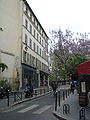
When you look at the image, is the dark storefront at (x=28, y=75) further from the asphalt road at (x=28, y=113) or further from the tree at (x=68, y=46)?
the asphalt road at (x=28, y=113)

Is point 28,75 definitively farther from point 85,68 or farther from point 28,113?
point 28,113

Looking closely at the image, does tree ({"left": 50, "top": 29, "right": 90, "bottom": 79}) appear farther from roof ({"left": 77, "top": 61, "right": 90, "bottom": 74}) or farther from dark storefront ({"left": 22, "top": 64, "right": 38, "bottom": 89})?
roof ({"left": 77, "top": 61, "right": 90, "bottom": 74})

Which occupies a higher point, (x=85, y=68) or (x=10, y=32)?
(x=10, y=32)

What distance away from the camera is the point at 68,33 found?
134 ft

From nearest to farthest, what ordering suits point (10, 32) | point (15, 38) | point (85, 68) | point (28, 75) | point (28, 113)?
point (28, 113) → point (85, 68) → point (10, 32) → point (15, 38) → point (28, 75)

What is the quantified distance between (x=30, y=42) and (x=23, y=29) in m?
6.09

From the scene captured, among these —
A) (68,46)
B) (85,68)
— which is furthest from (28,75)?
(85,68)

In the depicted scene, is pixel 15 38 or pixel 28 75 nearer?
pixel 15 38

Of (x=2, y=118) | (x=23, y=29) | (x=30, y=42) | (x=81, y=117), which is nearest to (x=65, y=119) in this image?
(x=81, y=117)

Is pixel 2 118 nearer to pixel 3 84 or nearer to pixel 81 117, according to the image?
pixel 81 117

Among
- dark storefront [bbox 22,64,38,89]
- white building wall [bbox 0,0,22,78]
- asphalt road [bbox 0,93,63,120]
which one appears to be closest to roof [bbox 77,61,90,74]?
asphalt road [bbox 0,93,63,120]

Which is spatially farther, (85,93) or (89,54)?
(89,54)

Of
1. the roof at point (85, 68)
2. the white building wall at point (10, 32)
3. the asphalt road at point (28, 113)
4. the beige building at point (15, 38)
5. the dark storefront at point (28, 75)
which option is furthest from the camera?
the dark storefront at point (28, 75)

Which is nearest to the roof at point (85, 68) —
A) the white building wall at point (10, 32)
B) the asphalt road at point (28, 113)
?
the asphalt road at point (28, 113)
